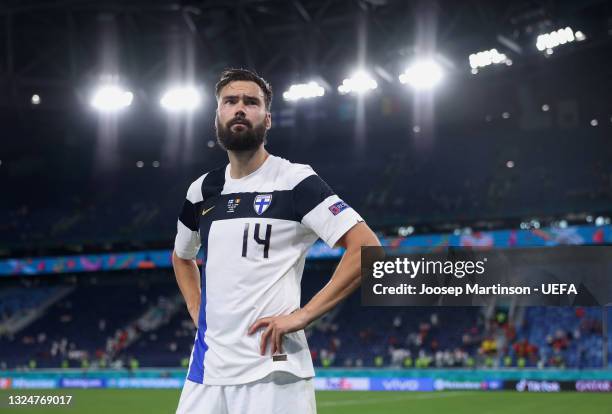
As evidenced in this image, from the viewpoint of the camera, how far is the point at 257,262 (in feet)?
10.9

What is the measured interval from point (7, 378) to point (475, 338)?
16892 mm

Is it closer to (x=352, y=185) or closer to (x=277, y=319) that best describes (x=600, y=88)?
(x=352, y=185)

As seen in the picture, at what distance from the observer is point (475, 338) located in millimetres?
27016

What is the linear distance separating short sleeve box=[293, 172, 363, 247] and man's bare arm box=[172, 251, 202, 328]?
785mm

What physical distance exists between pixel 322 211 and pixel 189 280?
961 millimetres

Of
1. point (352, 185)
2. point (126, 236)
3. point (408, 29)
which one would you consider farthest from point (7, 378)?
point (408, 29)

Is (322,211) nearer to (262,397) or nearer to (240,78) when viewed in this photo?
(240,78)

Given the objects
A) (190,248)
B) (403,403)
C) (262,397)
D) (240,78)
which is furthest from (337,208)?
(403,403)

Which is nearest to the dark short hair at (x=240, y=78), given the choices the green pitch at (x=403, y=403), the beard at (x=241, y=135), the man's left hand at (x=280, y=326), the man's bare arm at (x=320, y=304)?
the beard at (x=241, y=135)

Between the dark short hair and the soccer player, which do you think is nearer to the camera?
the soccer player

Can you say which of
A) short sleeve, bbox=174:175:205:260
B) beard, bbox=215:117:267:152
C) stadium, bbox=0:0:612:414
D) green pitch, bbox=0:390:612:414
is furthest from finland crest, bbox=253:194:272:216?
stadium, bbox=0:0:612:414

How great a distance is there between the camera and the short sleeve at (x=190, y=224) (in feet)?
12.2

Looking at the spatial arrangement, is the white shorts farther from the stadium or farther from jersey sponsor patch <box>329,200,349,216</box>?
the stadium

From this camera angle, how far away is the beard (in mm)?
3383
